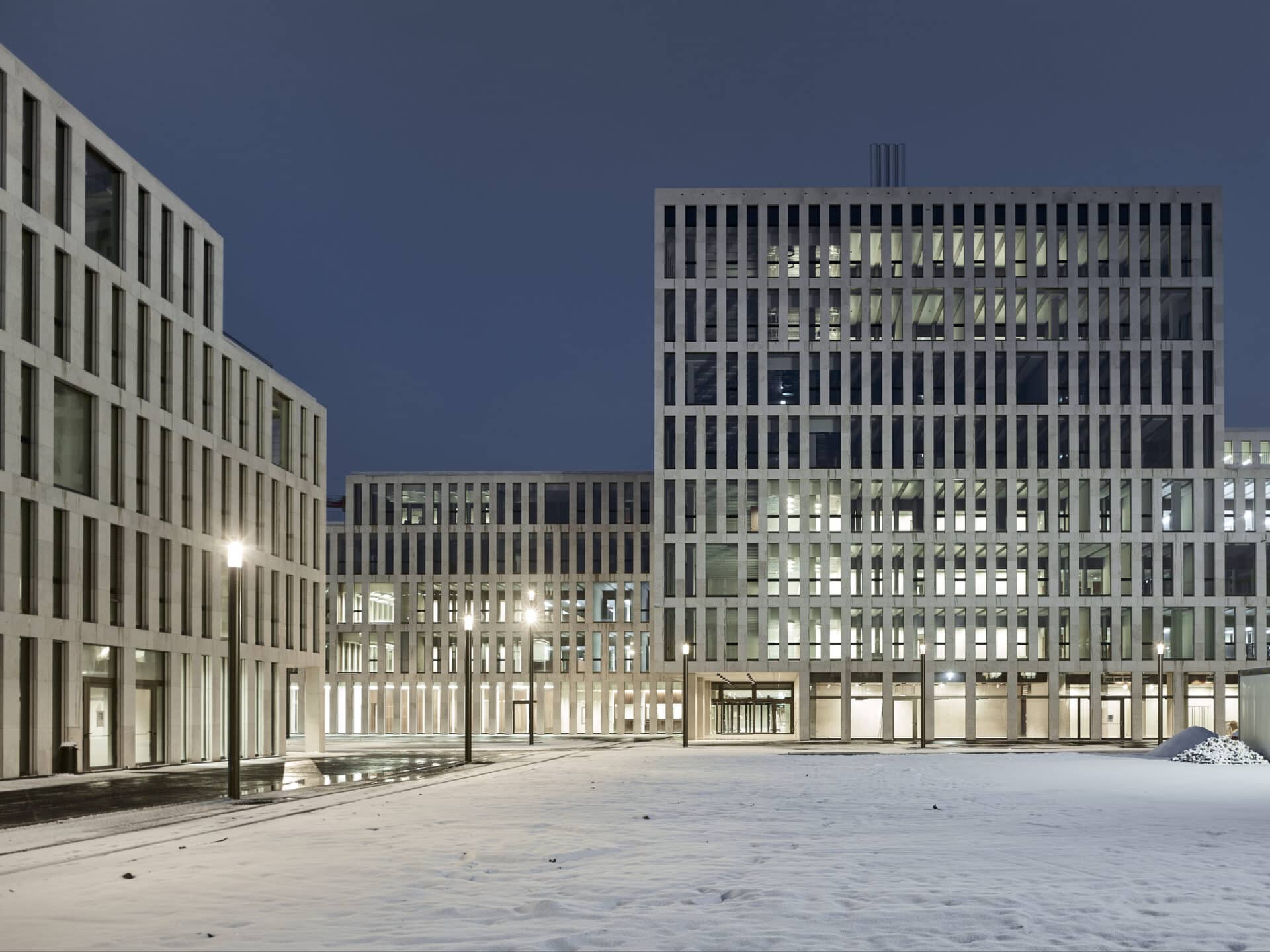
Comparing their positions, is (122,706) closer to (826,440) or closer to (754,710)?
(826,440)

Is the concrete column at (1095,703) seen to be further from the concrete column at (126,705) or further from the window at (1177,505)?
the concrete column at (126,705)

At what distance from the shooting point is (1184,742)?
41.5 m

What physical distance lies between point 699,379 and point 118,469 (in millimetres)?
40646

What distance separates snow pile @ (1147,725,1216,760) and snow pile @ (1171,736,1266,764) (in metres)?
A: 0.69

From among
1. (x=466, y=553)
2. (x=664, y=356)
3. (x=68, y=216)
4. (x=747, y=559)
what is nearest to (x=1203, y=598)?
(x=747, y=559)

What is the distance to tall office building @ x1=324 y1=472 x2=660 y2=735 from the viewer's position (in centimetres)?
10412

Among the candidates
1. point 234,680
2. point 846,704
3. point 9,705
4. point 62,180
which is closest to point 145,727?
point 9,705

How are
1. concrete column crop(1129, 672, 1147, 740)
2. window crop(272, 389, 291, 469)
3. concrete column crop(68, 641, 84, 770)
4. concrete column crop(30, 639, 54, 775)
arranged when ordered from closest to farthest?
concrete column crop(30, 639, 54, 775) < concrete column crop(68, 641, 84, 770) < window crop(272, 389, 291, 469) < concrete column crop(1129, 672, 1147, 740)

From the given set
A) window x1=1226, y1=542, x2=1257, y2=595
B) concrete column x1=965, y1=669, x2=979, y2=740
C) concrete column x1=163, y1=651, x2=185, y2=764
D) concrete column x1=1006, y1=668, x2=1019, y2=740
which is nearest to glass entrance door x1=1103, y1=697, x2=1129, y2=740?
concrete column x1=1006, y1=668, x2=1019, y2=740

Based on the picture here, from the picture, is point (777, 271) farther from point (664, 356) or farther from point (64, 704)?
point (64, 704)

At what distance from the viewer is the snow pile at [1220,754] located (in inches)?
1507

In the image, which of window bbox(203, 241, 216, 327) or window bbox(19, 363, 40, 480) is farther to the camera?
window bbox(203, 241, 216, 327)

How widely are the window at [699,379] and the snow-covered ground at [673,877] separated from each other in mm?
52530

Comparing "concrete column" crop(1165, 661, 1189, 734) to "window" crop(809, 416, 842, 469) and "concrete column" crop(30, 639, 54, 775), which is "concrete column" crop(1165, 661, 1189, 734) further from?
"concrete column" crop(30, 639, 54, 775)
